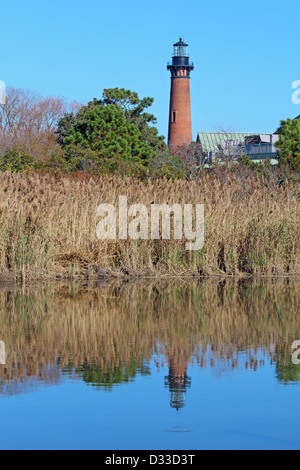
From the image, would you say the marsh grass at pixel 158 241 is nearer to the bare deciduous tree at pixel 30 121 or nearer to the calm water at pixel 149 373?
the calm water at pixel 149 373

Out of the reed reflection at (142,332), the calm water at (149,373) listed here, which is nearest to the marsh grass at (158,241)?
the reed reflection at (142,332)

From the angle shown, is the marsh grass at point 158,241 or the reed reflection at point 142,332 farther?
the marsh grass at point 158,241

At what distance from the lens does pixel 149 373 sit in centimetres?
741

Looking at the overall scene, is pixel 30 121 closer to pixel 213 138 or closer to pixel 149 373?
pixel 213 138

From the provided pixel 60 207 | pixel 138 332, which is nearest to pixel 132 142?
pixel 60 207

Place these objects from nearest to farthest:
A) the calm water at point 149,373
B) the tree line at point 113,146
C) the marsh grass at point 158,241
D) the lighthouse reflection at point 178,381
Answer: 1. the calm water at point 149,373
2. the lighthouse reflection at point 178,381
3. the marsh grass at point 158,241
4. the tree line at point 113,146

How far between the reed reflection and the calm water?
0.6 inches

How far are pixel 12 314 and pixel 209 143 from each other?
5934 centimetres

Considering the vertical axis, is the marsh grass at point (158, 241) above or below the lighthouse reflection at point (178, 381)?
above

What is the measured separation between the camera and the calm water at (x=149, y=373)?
18.3 ft

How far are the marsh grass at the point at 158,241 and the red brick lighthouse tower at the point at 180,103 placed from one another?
5436cm

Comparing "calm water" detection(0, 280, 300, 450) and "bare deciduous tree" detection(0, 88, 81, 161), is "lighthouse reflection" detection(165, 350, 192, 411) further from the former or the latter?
"bare deciduous tree" detection(0, 88, 81, 161)

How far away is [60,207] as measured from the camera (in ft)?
50.4

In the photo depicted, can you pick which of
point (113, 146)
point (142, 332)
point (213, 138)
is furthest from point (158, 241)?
point (213, 138)
